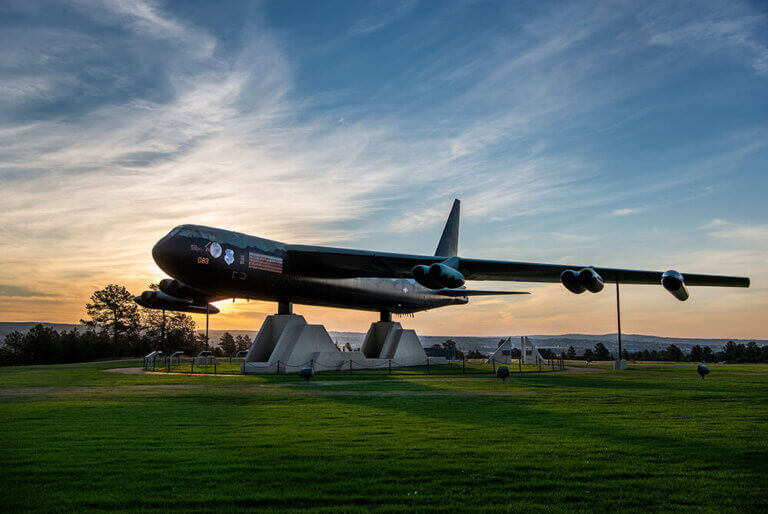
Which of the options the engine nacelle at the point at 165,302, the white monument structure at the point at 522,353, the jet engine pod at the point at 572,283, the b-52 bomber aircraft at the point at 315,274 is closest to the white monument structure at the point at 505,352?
the white monument structure at the point at 522,353

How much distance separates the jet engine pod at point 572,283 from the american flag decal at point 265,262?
15.1 m

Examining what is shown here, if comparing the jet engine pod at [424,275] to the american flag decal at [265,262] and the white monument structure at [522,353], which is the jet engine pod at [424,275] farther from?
the white monument structure at [522,353]

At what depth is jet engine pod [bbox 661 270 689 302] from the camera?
23.2 meters

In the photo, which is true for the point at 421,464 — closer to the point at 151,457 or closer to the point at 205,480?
the point at 205,480

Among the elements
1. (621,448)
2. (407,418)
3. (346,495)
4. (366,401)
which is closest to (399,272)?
(366,401)

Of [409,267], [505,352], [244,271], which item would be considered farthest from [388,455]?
[505,352]

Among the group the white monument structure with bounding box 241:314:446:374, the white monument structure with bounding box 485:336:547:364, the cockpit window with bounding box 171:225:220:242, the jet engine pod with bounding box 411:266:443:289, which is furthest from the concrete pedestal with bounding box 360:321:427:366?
the cockpit window with bounding box 171:225:220:242

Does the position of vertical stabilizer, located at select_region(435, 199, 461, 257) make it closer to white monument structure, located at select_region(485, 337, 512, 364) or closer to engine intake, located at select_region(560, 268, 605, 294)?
white monument structure, located at select_region(485, 337, 512, 364)

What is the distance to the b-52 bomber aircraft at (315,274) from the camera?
24.7 meters

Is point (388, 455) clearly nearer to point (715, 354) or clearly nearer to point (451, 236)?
point (451, 236)

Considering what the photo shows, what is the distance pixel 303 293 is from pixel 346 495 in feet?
85.8

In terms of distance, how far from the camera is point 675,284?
76.5 ft

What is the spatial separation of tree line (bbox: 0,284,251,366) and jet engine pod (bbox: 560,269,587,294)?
45893mm

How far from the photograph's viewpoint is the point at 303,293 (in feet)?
105
